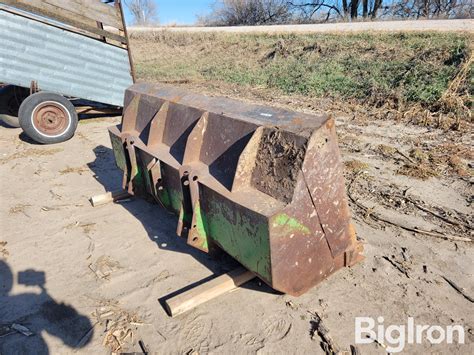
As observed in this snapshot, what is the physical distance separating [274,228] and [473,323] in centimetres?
156

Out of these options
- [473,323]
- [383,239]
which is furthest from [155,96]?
[473,323]

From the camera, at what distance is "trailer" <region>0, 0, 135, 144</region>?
618 centimetres

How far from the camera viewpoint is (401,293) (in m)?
2.68

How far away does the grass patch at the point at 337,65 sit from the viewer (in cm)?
829

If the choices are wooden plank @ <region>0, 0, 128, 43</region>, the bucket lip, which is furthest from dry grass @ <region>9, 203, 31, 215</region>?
wooden plank @ <region>0, 0, 128, 43</region>

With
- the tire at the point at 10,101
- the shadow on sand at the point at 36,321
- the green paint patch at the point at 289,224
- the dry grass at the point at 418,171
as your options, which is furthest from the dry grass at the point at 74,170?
the dry grass at the point at 418,171

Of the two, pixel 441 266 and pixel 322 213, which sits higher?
pixel 322 213

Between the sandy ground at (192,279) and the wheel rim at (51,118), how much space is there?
2.10 m

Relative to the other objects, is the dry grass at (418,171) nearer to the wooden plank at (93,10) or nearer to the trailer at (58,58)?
the trailer at (58,58)

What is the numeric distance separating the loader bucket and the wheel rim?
4313mm

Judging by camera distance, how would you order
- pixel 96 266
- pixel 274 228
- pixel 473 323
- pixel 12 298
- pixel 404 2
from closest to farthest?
pixel 274 228 → pixel 473 323 → pixel 12 298 → pixel 96 266 → pixel 404 2

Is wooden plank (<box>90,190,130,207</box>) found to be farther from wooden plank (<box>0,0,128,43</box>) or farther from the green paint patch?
wooden plank (<box>0,0,128,43</box>)

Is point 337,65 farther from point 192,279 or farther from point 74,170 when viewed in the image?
point 192,279

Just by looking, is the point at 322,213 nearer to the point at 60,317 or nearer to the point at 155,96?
the point at 60,317
